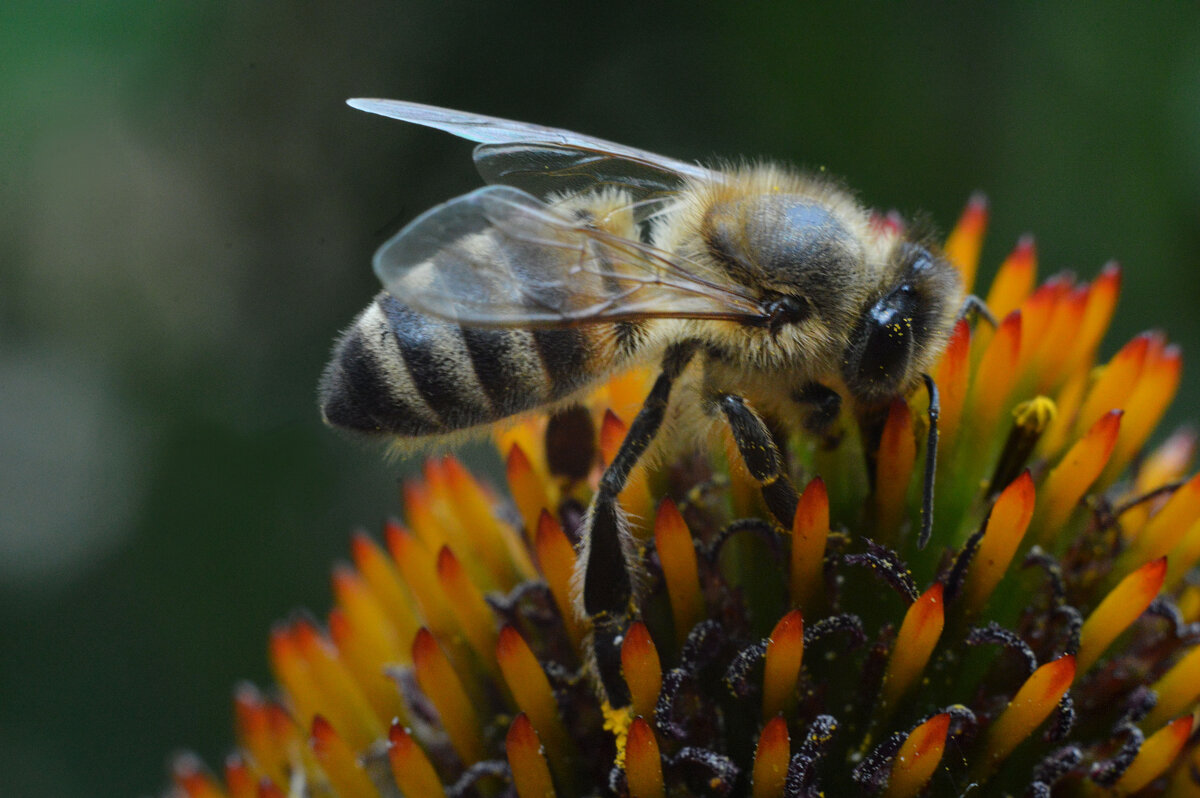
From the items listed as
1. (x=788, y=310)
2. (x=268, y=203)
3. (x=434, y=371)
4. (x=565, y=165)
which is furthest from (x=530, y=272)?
(x=268, y=203)

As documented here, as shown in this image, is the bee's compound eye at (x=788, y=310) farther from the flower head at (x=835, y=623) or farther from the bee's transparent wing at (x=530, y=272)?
the flower head at (x=835, y=623)

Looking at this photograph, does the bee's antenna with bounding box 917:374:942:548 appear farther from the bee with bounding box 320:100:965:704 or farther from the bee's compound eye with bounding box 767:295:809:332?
the bee's compound eye with bounding box 767:295:809:332

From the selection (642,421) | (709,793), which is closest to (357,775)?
(709,793)

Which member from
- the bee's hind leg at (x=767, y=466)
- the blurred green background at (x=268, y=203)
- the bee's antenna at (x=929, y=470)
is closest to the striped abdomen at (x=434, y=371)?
the bee's hind leg at (x=767, y=466)

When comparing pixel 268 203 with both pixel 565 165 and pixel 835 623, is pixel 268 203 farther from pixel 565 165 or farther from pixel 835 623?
pixel 835 623

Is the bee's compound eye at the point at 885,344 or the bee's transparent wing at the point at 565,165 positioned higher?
the bee's transparent wing at the point at 565,165

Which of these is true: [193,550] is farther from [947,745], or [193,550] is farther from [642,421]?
[947,745]
